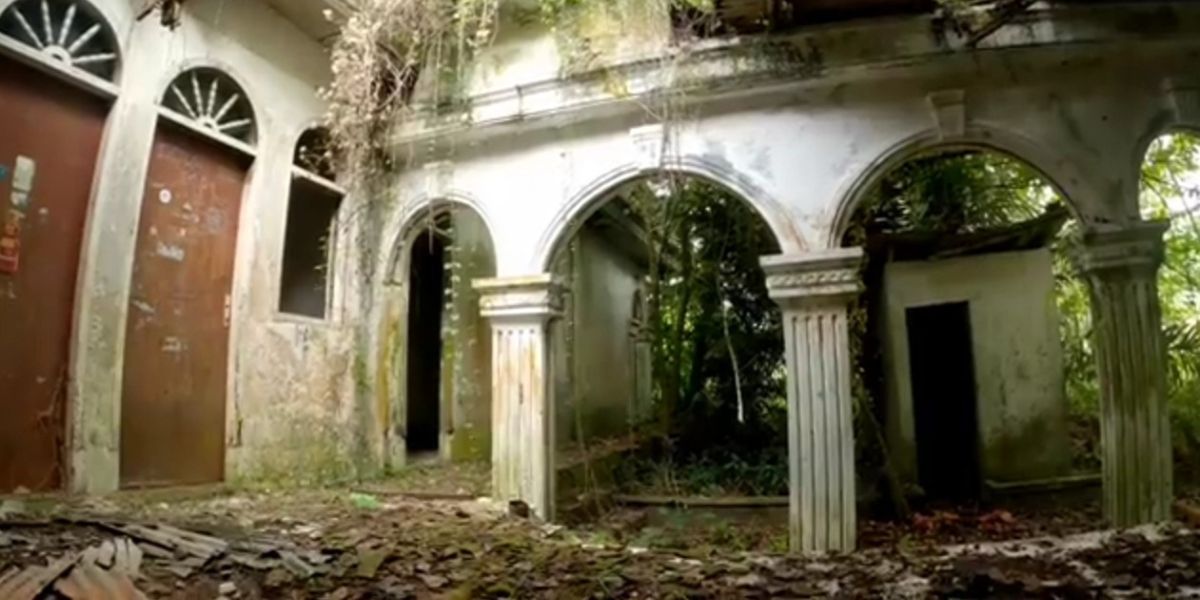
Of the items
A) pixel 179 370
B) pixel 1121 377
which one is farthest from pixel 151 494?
pixel 1121 377

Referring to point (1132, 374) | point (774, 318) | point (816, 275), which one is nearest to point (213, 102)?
point (816, 275)

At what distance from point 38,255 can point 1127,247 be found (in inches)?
275

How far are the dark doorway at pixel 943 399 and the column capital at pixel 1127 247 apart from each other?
2952mm

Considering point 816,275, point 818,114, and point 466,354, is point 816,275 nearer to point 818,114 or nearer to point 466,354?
point 818,114

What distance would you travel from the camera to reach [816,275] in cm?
567

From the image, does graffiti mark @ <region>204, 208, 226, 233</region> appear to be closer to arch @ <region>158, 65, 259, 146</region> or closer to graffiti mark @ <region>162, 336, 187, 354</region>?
arch @ <region>158, 65, 259, 146</region>

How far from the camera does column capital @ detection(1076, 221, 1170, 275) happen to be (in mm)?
5164

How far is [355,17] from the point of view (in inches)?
256

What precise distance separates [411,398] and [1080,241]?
7.02 meters

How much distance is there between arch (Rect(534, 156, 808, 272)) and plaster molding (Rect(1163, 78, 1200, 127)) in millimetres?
2532

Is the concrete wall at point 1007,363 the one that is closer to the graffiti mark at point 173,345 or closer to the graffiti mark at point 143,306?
the graffiti mark at point 173,345

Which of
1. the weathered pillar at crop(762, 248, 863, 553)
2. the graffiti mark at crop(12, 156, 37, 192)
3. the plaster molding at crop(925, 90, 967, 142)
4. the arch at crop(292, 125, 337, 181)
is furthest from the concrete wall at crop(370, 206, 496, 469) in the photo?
the plaster molding at crop(925, 90, 967, 142)

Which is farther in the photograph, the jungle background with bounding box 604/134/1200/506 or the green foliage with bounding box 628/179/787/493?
the green foliage with bounding box 628/179/787/493

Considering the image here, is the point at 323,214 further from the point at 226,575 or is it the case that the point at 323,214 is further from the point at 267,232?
the point at 226,575
